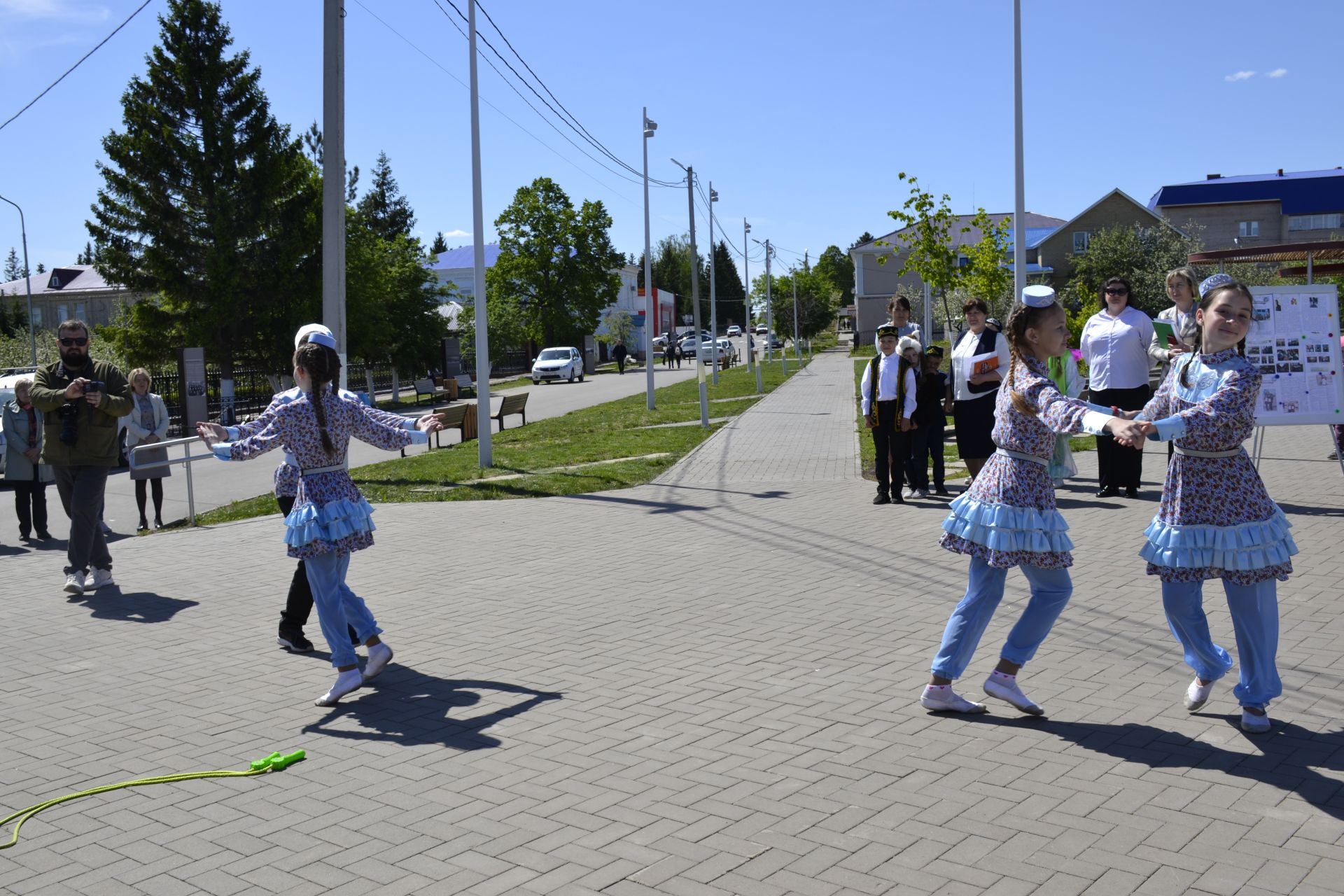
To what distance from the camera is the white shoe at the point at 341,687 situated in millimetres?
5539

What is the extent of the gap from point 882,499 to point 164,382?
2621 cm

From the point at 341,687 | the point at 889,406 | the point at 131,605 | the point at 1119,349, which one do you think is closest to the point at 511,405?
the point at 889,406

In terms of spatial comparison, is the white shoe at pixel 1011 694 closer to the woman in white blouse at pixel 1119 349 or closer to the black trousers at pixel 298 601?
the black trousers at pixel 298 601

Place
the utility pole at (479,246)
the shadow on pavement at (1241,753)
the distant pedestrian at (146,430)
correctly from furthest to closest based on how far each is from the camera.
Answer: the utility pole at (479,246) → the distant pedestrian at (146,430) → the shadow on pavement at (1241,753)

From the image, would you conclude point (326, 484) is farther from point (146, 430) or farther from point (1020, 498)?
point (146, 430)

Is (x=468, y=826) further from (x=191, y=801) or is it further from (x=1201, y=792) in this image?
(x=1201, y=792)

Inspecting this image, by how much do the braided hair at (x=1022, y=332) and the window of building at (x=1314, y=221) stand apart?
85721mm

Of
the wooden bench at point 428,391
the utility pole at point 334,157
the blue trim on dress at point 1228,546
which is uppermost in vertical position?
the utility pole at point 334,157

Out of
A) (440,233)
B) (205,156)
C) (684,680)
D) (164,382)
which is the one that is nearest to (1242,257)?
(684,680)

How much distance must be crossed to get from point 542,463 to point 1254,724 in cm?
1220

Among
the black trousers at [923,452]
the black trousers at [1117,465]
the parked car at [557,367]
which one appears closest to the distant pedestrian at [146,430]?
the black trousers at [923,452]

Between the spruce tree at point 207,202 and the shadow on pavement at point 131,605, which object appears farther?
the spruce tree at point 207,202

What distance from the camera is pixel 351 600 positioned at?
19.2ft

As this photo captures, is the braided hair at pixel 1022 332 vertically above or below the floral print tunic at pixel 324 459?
above
